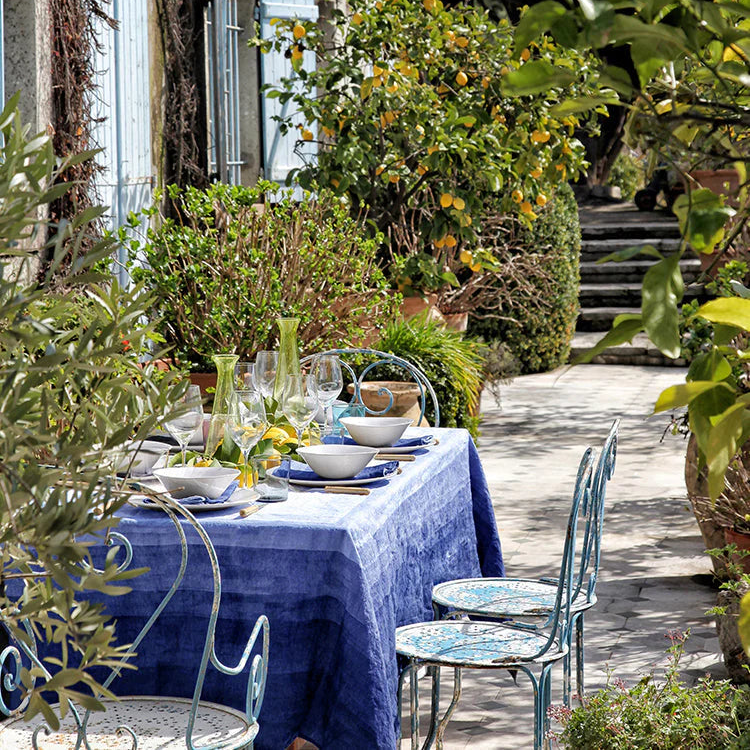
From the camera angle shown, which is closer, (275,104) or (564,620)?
(564,620)

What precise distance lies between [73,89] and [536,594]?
3728 mm

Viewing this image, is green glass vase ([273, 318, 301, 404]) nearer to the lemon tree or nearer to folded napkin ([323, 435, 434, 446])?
folded napkin ([323, 435, 434, 446])

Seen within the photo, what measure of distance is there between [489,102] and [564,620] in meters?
5.20

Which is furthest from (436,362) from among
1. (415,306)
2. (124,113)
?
(124,113)

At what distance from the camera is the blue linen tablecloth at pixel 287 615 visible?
260 cm

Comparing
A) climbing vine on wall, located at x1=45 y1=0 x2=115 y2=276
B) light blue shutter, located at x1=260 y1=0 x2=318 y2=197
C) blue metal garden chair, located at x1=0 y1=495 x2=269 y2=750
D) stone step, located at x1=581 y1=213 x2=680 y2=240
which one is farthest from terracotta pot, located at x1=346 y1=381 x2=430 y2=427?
stone step, located at x1=581 y1=213 x2=680 y2=240

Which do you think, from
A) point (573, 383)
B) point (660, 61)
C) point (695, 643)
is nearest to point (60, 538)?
point (660, 61)

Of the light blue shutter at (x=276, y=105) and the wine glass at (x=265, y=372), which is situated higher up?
the light blue shutter at (x=276, y=105)

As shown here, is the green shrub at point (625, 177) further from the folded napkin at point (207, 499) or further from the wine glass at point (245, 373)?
the folded napkin at point (207, 499)

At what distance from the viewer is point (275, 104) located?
26.8 ft

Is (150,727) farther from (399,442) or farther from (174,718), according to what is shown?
(399,442)

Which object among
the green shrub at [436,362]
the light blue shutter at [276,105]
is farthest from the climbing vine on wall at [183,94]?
the green shrub at [436,362]

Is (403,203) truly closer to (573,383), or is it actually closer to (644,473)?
(644,473)

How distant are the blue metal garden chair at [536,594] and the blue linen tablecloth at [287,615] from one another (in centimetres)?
55
